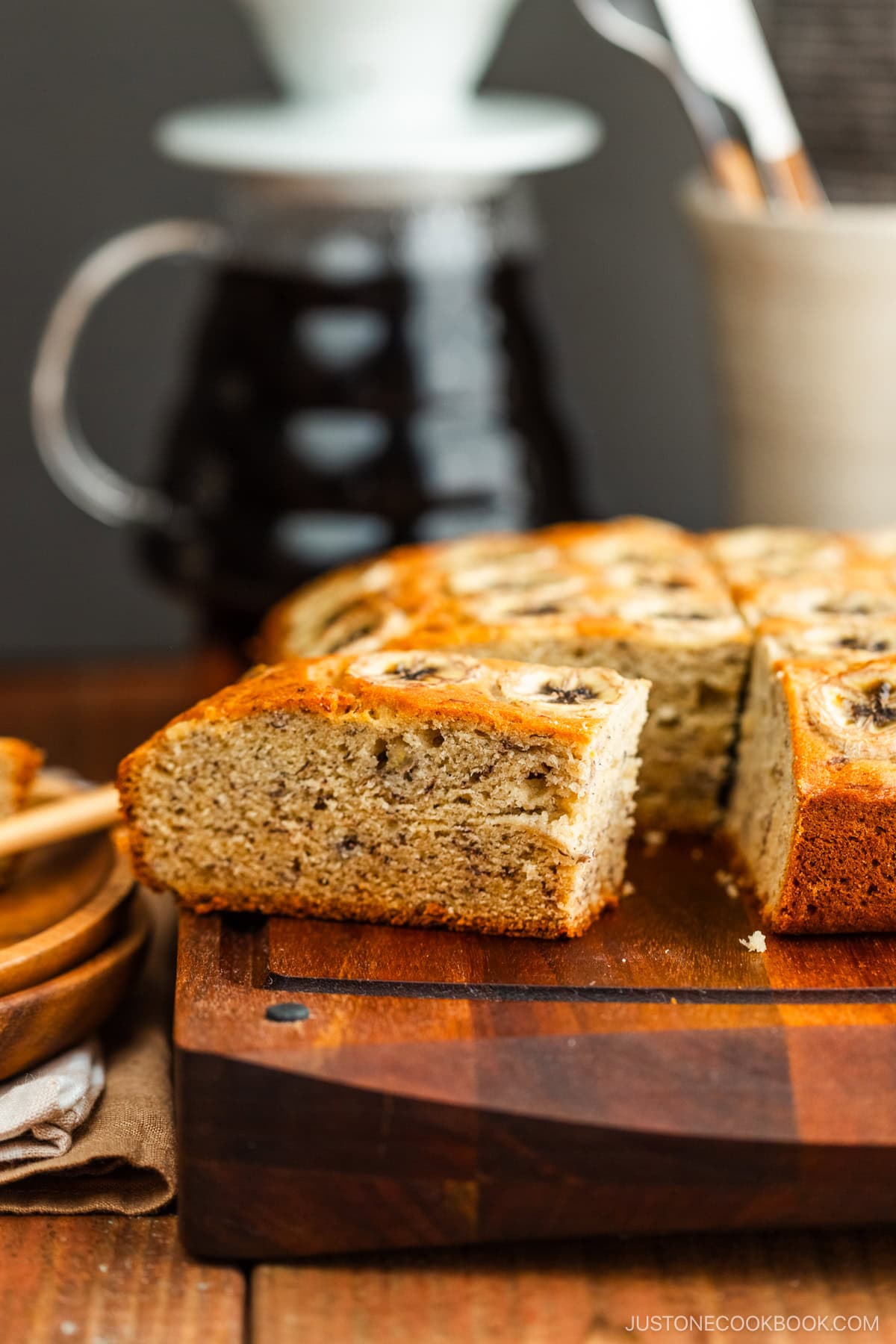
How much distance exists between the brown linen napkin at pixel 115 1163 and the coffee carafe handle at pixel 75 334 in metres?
1.10

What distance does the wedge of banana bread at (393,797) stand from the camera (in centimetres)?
150

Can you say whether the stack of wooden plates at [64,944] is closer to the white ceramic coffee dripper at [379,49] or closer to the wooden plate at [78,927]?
the wooden plate at [78,927]

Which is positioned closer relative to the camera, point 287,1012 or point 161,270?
point 287,1012

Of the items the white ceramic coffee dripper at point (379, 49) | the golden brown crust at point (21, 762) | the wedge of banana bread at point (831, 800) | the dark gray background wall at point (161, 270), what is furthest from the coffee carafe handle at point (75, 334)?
the wedge of banana bread at point (831, 800)

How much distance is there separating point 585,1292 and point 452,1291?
11 centimetres

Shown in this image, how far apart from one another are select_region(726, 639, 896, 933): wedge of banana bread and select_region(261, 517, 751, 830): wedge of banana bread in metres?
0.15

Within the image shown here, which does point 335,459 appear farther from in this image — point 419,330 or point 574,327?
point 574,327

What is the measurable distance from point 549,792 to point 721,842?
0.39 m

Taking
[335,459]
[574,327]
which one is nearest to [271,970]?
[335,459]

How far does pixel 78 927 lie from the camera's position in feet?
4.99

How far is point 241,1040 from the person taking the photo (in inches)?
52.1

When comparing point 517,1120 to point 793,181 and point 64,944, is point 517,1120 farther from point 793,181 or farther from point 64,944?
point 793,181

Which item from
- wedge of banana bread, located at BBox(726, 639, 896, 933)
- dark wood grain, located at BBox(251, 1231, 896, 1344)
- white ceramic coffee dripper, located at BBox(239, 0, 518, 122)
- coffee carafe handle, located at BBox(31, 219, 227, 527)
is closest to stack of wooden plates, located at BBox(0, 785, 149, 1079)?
dark wood grain, located at BBox(251, 1231, 896, 1344)

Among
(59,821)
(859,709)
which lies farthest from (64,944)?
(859,709)
